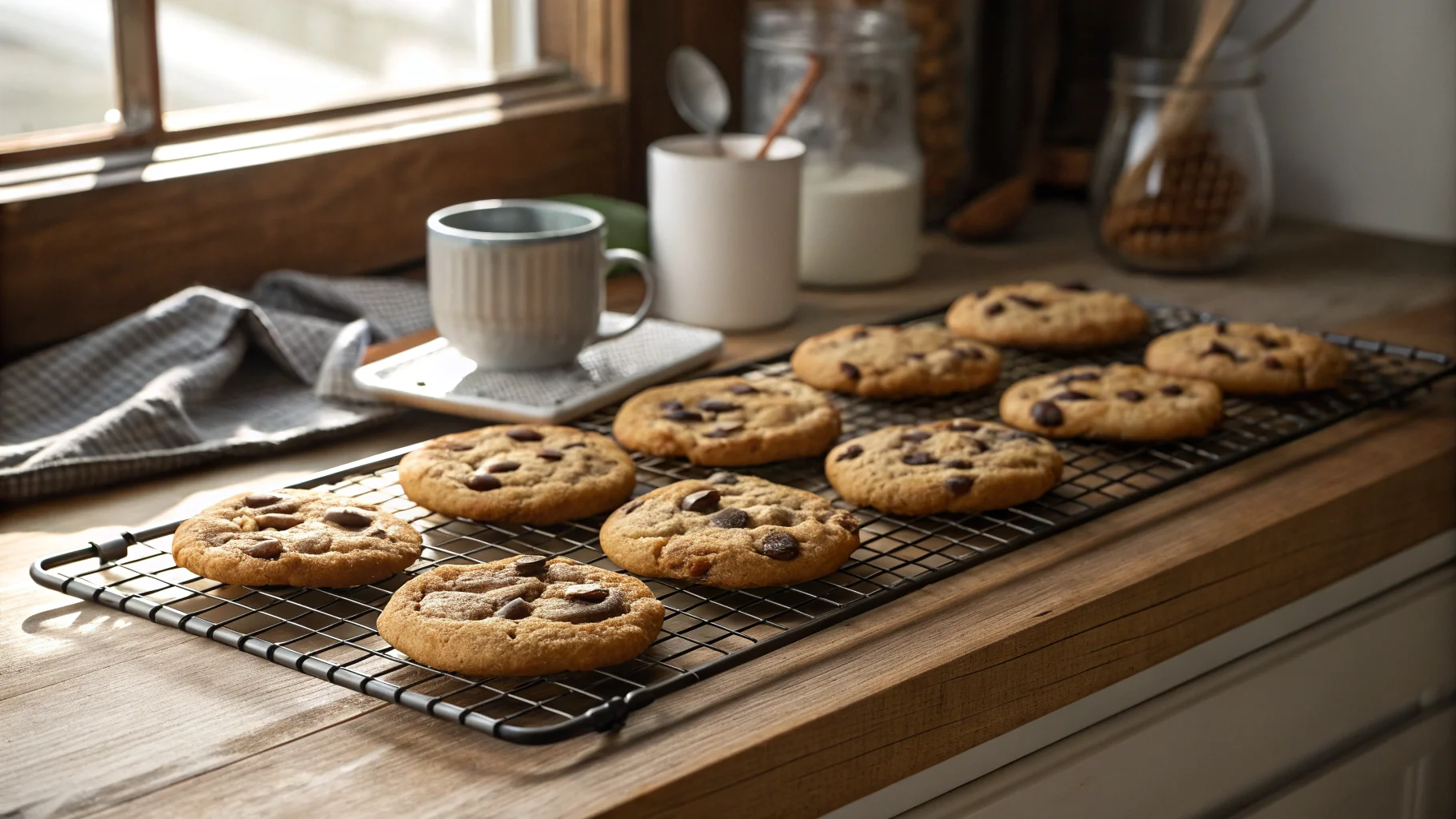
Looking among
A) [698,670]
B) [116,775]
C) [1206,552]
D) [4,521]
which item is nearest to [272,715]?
[116,775]

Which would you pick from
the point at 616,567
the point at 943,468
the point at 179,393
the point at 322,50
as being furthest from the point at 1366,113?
the point at 179,393

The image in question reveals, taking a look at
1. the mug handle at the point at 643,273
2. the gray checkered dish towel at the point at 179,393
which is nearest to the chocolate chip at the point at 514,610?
the gray checkered dish towel at the point at 179,393

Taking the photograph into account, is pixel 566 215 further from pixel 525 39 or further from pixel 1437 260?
pixel 1437 260

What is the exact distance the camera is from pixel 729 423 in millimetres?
1139

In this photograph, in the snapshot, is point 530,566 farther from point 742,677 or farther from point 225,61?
point 225,61

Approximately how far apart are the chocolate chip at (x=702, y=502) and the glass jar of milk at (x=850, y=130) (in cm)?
69

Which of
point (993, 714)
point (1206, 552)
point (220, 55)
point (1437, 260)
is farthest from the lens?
point (1437, 260)

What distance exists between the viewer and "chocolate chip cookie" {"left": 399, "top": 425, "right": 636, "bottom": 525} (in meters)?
1.00

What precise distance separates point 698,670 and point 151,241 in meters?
0.84

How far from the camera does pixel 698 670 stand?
2.60 ft

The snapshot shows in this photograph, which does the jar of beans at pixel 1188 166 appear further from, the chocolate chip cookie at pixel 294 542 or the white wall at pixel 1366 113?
the chocolate chip cookie at pixel 294 542

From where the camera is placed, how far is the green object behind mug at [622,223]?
1.58m

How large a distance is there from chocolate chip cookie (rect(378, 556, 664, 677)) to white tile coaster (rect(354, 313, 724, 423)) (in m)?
0.33

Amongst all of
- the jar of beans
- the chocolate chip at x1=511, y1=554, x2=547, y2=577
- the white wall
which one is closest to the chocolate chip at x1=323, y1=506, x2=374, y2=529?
the chocolate chip at x1=511, y1=554, x2=547, y2=577
